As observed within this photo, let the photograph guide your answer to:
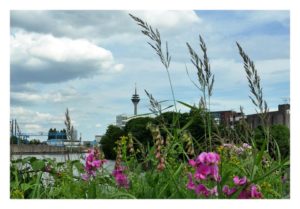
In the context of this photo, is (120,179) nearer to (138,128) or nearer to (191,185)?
(191,185)

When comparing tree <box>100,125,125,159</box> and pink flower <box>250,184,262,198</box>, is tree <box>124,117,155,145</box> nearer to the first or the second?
tree <box>100,125,125,159</box>

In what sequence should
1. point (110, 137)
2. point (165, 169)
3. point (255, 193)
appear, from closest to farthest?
point (255, 193) < point (165, 169) < point (110, 137)

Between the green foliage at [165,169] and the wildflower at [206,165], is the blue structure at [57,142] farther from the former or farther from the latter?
the wildflower at [206,165]

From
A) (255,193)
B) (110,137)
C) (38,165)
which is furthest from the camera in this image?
(110,137)

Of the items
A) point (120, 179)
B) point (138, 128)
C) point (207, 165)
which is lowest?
point (120, 179)

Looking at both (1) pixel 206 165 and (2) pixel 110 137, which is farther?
(2) pixel 110 137

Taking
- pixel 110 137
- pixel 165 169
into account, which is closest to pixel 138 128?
pixel 110 137

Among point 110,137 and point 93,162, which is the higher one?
point 110,137

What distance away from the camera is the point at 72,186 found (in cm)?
267

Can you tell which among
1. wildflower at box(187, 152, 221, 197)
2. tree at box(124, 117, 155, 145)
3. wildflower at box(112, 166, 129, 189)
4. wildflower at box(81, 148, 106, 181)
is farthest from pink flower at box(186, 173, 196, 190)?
tree at box(124, 117, 155, 145)
